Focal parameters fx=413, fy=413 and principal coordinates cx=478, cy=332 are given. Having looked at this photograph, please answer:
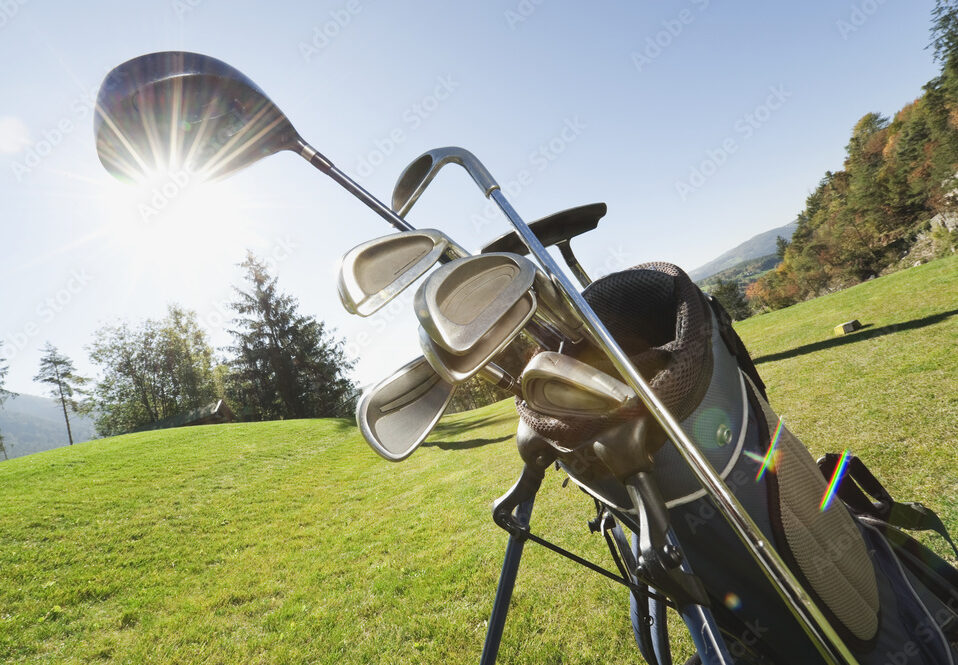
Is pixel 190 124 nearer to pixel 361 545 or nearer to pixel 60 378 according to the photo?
pixel 361 545

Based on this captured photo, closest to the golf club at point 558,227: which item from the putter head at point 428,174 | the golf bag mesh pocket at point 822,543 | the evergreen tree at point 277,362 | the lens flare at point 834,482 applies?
the putter head at point 428,174

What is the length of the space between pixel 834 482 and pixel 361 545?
5.80m

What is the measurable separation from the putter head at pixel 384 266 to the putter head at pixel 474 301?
0.14 meters

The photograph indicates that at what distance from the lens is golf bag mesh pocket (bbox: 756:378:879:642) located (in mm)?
940

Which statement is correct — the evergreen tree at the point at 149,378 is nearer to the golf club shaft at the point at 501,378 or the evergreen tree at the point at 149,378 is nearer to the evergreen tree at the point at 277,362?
the evergreen tree at the point at 277,362

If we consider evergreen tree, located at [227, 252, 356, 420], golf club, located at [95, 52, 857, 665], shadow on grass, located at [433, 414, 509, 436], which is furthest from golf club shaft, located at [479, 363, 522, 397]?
evergreen tree, located at [227, 252, 356, 420]

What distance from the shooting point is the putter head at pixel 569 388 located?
2.37 feet

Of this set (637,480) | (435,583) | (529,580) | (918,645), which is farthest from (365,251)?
(435,583)

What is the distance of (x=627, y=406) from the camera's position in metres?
0.75

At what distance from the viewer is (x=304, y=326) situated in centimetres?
3225

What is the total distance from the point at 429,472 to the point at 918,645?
9.72m

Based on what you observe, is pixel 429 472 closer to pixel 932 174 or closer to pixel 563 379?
pixel 563 379

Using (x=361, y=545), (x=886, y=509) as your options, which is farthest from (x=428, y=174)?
(x=361, y=545)

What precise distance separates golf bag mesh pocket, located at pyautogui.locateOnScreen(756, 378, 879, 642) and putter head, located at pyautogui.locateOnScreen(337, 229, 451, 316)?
909 millimetres
